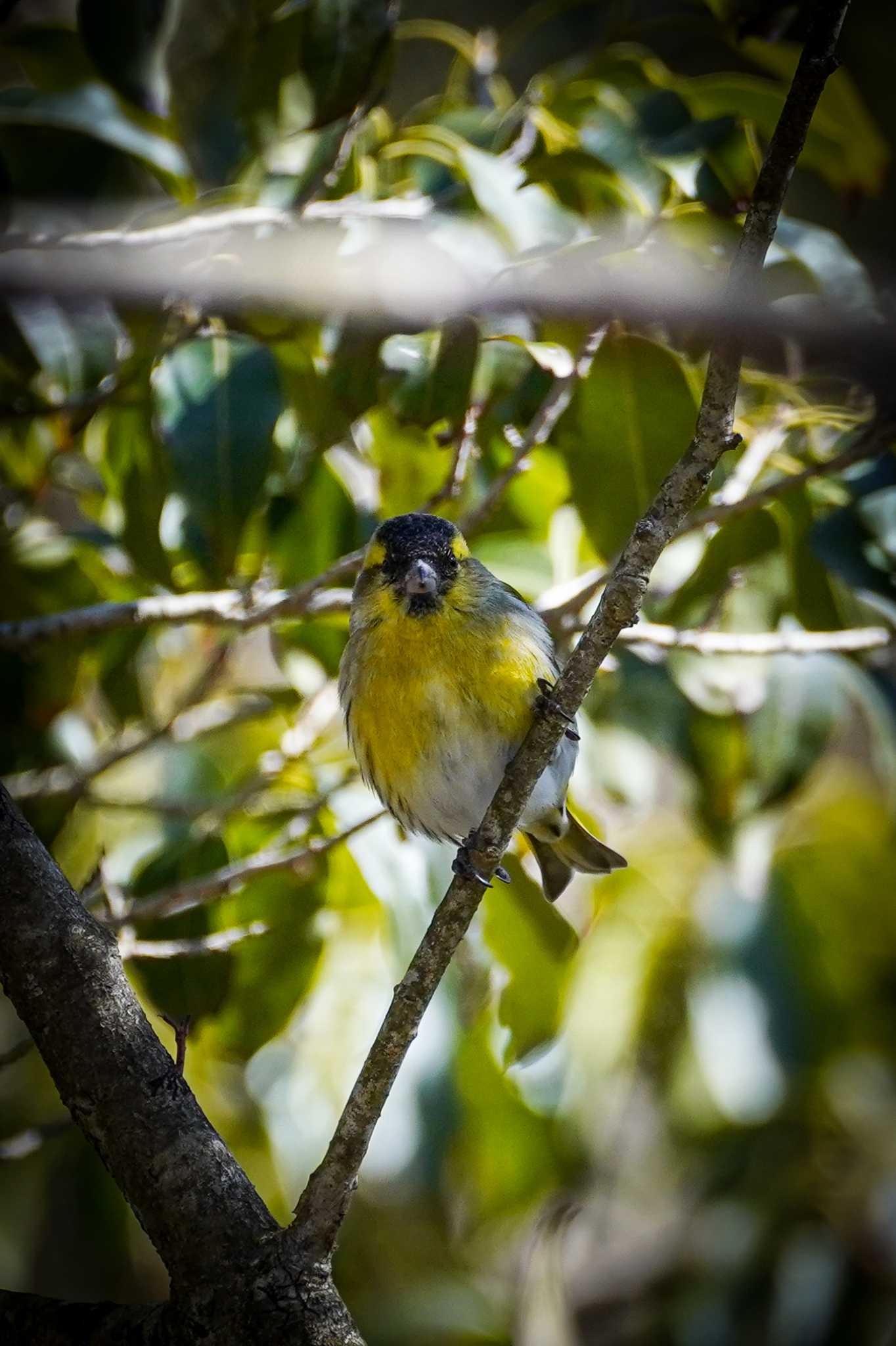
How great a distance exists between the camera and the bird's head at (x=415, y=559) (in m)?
2.85

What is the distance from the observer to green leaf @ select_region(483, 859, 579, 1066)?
2.87 m

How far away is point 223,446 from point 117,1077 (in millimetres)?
1250

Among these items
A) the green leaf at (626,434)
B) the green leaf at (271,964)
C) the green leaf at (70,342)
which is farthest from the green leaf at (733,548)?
the green leaf at (70,342)

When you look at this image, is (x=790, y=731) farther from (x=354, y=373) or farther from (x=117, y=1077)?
(x=117, y=1077)

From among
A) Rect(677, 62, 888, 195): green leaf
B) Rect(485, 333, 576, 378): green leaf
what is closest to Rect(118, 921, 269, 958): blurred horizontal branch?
Rect(485, 333, 576, 378): green leaf

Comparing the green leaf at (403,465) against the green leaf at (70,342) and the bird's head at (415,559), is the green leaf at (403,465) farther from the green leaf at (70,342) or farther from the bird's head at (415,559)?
the green leaf at (70,342)

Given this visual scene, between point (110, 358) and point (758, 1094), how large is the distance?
8.19 ft

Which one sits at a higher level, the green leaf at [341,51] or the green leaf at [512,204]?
the green leaf at [341,51]

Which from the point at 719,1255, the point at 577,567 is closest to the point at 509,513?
the point at 577,567

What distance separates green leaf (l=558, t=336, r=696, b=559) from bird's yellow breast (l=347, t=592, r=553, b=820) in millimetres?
316

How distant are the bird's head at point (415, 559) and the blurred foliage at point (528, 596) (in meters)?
0.20

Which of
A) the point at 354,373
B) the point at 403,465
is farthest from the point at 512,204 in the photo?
the point at 403,465

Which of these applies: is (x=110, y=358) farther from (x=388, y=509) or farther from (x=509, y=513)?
(x=509, y=513)

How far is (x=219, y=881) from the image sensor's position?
279 centimetres
